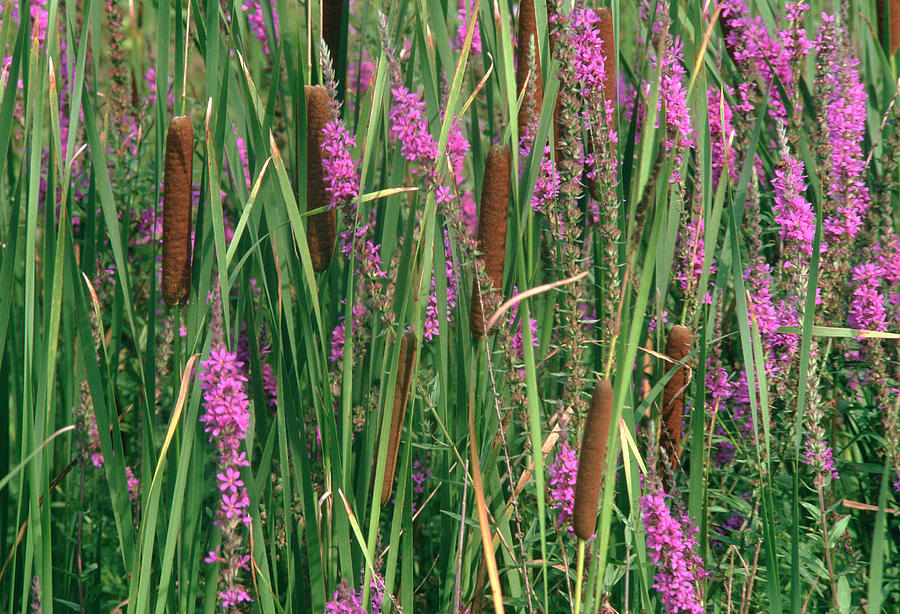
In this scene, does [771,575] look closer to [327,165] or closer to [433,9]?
[327,165]

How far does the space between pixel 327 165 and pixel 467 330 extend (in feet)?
1.43

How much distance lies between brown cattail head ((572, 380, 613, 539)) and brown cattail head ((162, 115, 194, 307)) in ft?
2.63

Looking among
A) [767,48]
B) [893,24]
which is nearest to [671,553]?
[767,48]

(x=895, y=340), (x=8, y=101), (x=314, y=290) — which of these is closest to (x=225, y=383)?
(x=314, y=290)

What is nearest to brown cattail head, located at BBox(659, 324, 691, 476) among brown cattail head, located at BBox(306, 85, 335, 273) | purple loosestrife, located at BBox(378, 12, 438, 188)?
purple loosestrife, located at BBox(378, 12, 438, 188)

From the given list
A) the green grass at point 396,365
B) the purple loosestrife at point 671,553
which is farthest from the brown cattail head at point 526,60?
the purple loosestrife at point 671,553

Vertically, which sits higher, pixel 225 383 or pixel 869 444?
pixel 225 383

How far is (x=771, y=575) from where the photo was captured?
161cm

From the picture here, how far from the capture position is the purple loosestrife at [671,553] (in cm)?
160

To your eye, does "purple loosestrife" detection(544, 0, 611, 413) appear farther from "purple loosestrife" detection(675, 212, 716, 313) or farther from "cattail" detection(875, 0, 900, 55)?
"cattail" detection(875, 0, 900, 55)

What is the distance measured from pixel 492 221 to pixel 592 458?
0.51 metres

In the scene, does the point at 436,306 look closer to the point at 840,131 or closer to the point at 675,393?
the point at 675,393

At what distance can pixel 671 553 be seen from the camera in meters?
1.63

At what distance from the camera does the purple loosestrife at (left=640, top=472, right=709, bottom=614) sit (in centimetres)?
160
